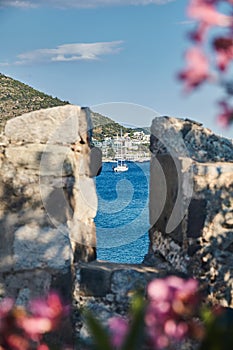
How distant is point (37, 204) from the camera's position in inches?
142

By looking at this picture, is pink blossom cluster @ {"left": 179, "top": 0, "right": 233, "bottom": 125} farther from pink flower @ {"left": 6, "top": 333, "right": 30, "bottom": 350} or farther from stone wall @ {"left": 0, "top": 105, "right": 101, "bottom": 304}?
stone wall @ {"left": 0, "top": 105, "right": 101, "bottom": 304}

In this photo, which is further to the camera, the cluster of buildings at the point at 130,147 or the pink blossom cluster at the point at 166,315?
the cluster of buildings at the point at 130,147

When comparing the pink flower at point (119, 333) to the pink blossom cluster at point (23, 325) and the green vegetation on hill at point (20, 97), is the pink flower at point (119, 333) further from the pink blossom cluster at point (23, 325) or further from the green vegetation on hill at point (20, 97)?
the green vegetation on hill at point (20, 97)

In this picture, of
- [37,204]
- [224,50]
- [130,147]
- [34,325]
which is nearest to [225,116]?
[224,50]

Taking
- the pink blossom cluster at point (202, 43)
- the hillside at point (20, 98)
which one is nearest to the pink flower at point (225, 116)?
the pink blossom cluster at point (202, 43)

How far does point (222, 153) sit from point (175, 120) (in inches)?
13.8

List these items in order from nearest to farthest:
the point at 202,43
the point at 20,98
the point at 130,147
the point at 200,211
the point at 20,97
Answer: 1. the point at 202,43
2. the point at 200,211
3. the point at 130,147
4. the point at 20,98
5. the point at 20,97

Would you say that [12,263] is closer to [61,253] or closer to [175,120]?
[61,253]

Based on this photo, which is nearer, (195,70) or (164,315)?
(195,70)

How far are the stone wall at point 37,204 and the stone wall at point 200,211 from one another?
0.60 meters

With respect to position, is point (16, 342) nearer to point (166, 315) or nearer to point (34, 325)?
point (34, 325)

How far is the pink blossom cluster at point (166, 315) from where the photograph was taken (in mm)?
1167

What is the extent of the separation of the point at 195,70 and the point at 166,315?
1.48ft

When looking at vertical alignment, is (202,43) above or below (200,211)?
above
